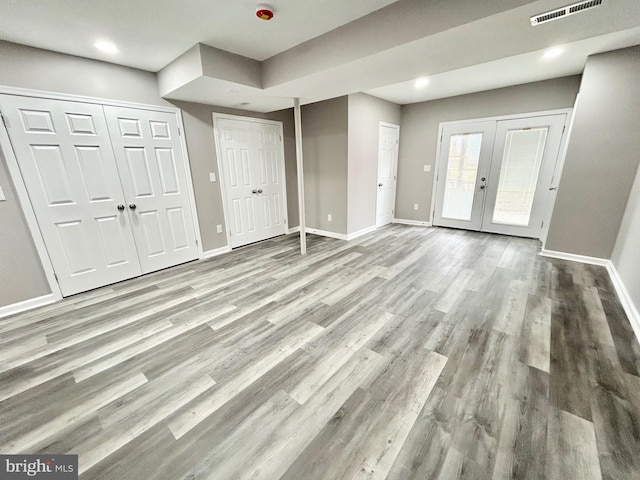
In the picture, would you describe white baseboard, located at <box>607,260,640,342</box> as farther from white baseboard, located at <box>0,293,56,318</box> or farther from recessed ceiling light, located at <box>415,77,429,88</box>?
white baseboard, located at <box>0,293,56,318</box>

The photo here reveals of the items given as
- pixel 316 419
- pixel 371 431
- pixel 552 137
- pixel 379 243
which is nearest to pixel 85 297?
pixel 316 419

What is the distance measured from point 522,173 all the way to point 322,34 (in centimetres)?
419

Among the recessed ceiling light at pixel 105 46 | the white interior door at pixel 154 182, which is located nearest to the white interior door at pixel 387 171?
the white interior door at pixel 154 182

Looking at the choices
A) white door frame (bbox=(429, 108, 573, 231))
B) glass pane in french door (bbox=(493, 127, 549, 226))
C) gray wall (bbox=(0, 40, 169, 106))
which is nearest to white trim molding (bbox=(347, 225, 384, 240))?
white door frame (bbox=(429, 108, 573, 231))

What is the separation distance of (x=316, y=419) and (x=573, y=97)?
560 centimetres

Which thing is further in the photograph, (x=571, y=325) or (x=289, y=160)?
(x=289, y=160)

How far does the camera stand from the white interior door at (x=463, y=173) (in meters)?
4.68

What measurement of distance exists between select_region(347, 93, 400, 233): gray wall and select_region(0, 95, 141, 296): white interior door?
3387 mm

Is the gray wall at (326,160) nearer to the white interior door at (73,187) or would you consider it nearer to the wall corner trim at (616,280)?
the white interior door at (73,187)

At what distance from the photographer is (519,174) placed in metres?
4.41

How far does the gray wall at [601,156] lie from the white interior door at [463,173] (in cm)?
145

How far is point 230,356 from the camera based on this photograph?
190cm

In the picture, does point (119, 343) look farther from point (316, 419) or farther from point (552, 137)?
point (552, 137)

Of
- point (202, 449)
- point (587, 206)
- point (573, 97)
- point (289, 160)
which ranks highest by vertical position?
point (573, 97)
